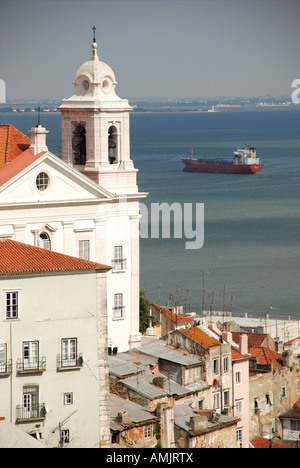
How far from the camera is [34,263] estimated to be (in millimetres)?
29531

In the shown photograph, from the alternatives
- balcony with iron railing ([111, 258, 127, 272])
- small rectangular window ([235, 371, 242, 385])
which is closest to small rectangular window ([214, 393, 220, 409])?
small rectangular window ([235, 371, 242, 385])

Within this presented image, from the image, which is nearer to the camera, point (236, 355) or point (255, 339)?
point (236, 355)

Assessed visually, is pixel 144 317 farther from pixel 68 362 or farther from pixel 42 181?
pixel 68 362

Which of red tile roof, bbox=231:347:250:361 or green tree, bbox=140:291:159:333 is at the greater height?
green tree, bbox=140:291:159:333

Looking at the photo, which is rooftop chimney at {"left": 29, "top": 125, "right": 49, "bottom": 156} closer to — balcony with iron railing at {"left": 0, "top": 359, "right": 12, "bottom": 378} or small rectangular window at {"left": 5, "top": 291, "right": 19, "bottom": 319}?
small rectangular window at {"left": 5, "top": 291, "right": 19, "bottom": 319}

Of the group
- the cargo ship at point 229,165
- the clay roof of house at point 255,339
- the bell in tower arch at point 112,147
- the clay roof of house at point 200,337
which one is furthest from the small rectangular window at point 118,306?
the cargo ship at point 229,165

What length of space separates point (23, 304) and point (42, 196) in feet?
37.2

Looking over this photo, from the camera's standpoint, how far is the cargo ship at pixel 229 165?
159750mm

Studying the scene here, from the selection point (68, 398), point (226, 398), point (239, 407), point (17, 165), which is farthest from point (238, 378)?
point (68, 398)

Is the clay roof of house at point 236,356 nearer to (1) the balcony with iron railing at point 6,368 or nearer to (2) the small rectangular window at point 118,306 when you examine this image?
(2) the small rectangular window at point 118,306

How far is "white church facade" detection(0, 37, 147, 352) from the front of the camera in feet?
130

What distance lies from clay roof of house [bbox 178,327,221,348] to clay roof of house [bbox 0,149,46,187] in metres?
6.39

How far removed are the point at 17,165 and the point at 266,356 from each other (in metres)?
9.43

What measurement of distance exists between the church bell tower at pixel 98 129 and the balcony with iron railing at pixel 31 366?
44.8 ft
